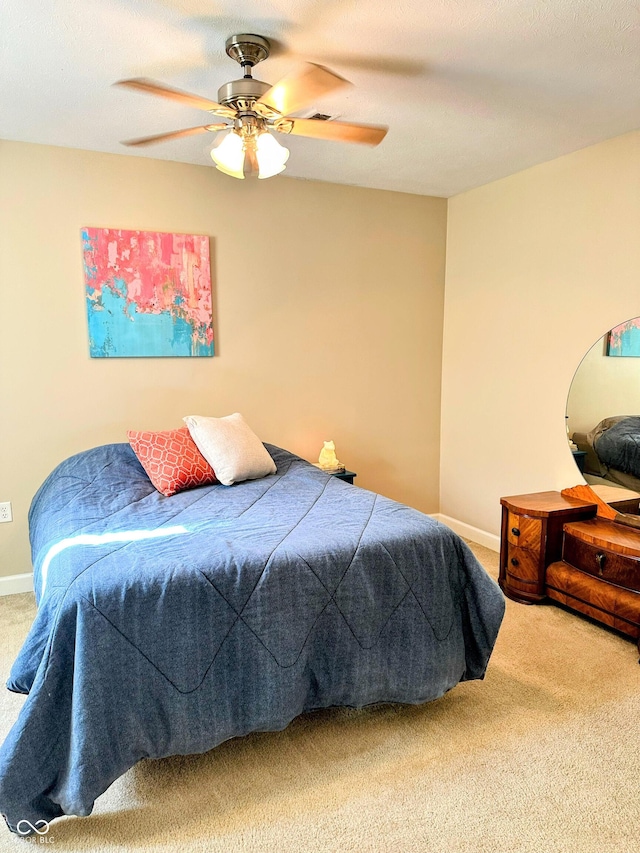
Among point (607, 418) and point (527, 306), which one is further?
point (527, 306)

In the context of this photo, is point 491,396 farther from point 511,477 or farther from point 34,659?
point 34,659

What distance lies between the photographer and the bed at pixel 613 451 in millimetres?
3023

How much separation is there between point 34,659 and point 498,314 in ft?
10.7

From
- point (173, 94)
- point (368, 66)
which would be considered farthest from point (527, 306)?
point (173, 94)

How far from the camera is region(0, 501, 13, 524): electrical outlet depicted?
3.28 meters

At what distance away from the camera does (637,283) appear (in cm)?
304

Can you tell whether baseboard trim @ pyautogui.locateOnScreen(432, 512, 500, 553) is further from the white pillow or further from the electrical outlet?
the electrical outlet

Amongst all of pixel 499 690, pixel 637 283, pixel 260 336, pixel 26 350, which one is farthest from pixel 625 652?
pixel 26 350

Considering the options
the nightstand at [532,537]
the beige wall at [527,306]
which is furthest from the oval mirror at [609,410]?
the nightstand at [532,537]

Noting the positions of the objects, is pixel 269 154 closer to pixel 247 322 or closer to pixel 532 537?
pixel 247 322

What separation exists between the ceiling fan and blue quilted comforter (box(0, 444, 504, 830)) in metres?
1.39

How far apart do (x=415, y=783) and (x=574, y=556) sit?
157 cm

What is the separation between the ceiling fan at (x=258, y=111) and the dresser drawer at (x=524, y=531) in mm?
1979

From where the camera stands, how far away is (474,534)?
4.20 metres
